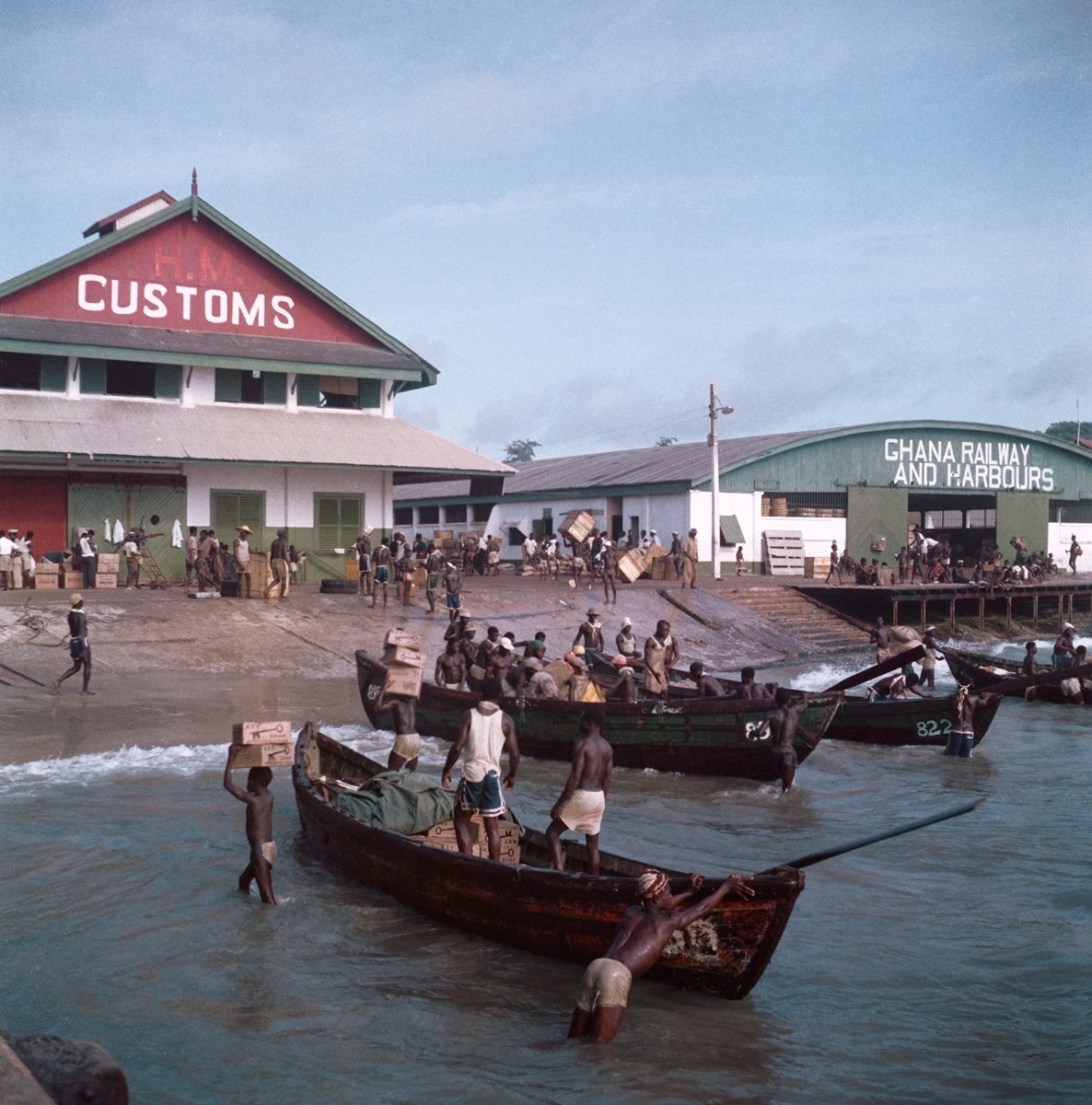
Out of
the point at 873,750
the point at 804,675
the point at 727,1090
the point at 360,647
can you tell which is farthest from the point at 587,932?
the point at 804,675

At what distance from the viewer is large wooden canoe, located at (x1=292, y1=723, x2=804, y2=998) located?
863 centimetres

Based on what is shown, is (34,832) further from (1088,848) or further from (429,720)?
(1088,848)

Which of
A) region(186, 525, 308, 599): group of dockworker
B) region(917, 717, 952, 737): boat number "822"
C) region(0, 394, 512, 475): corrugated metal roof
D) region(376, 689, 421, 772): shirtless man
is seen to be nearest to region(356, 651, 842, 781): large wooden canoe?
region(376, 689, 421, 772): shirtless man

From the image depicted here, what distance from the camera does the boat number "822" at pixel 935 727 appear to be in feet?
66.0

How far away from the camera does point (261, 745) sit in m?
10.7

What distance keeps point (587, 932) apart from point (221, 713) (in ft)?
42.5

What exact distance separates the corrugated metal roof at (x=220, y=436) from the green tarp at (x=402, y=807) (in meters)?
19.8

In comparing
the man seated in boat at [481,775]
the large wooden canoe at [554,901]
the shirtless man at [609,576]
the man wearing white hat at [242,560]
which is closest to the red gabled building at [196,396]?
the man wearing white hat at [242,560]

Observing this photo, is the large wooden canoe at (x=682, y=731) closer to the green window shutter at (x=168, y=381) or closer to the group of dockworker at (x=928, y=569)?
the green window shutter at (x=168, y=381)

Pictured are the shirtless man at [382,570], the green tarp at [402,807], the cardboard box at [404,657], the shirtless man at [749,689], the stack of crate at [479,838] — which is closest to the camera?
the stack of crate at [479,838]

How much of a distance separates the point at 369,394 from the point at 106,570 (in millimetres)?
9794

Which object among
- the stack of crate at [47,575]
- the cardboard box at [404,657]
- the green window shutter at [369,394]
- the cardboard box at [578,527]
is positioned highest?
the green window shutter at [369,394]

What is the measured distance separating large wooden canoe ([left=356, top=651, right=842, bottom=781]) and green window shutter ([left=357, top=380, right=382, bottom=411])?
19165 mm

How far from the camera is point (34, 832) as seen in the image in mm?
13555
